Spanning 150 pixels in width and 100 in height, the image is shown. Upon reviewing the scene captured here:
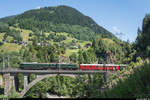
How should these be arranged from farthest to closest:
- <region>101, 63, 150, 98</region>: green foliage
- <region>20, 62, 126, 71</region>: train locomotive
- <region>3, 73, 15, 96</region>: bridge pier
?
<region>20, 62, 126, 71</region>: train locomotive → <region>3, 73, 15, 96</region>: bridge pier → <region>101, 63, 150, 98</region>: green foliage

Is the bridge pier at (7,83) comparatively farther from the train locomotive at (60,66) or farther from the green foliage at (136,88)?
the green foliage at (136,88)

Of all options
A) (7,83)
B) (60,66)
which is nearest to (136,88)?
(7,83)

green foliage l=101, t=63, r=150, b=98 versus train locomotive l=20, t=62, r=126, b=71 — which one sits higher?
green foliage l=101, t=63, r=150, b=98

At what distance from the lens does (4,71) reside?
107 feet

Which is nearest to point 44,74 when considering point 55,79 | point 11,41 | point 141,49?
point 55,79

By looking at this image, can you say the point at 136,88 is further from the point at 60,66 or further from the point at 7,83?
the point at 60,66

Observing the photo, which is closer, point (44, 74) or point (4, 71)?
point (4, 71)

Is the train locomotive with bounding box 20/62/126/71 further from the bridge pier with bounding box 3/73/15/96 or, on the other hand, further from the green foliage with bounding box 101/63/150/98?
the green foliage with bounding box 101/63/150/98

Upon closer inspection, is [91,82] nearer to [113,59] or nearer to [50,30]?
[113,59]

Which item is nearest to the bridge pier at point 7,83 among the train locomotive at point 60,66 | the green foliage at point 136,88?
the train locomotive at point 60,66

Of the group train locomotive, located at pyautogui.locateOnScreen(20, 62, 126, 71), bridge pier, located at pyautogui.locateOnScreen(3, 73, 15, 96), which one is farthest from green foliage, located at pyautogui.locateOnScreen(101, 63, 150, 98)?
train locomotive, located at pyautogui.locateOnScreen(20, 62, 126, 71)

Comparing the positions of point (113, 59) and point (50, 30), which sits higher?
point (50, 30)

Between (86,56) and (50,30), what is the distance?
365 ft

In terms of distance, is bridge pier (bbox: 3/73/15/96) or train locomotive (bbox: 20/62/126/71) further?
train locomotive (bbox: 20/62/126/71)
